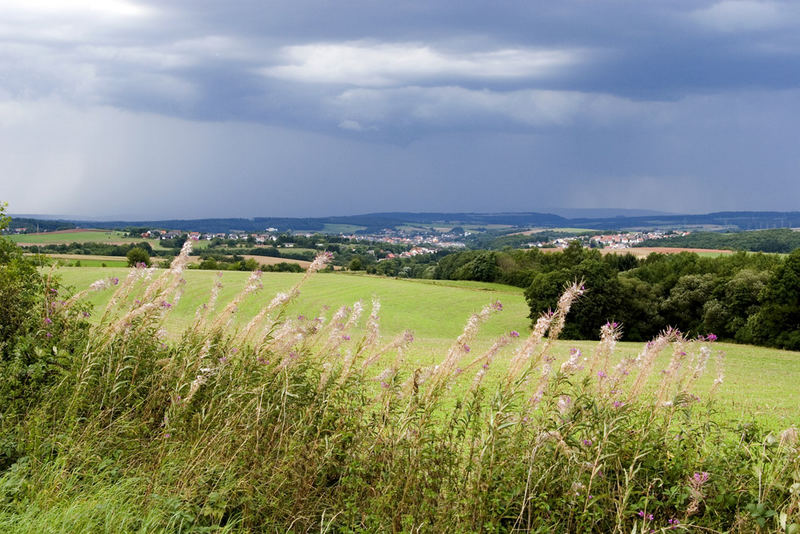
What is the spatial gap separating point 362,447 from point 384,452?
0.32m

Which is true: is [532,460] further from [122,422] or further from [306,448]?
[122,422]

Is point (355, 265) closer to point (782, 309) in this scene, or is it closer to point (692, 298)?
point (692, 298)

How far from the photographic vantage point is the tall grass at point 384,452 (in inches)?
167

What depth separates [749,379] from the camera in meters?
22.8

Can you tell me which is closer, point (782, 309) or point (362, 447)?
point (362, 447)

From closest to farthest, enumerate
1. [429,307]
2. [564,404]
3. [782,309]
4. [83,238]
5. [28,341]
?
[564,404] < [28,341] < [782,309] < [429,307] < [83,238]

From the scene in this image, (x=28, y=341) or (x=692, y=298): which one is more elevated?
(x=28, y=341)

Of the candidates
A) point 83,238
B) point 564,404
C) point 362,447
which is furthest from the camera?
point 83,238

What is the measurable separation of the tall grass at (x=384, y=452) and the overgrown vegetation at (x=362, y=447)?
20 millimetres

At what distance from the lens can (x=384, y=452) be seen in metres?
4.80

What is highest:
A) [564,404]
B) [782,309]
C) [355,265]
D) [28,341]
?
[28,341]

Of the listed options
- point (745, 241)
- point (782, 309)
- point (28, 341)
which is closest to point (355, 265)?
point (782, 309)

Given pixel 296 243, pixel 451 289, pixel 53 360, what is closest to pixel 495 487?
pixel 53 360

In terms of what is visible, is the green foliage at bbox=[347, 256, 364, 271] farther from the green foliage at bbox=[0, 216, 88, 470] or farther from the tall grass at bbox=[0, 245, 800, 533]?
the tall grass at bbox=[0, 245, 800, 533]
